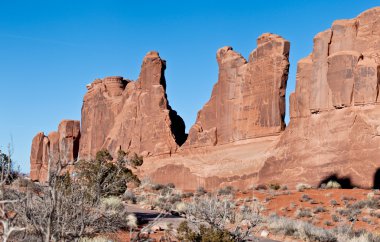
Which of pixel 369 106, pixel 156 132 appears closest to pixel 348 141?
pixel 369 106

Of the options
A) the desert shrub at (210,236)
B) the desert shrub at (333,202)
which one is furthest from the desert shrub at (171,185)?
the desert shrub at (210,236)

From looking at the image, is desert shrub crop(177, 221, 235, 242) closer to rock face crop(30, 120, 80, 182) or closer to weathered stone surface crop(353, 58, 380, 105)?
weathered stone surface crop(353, 58, 380, 105)

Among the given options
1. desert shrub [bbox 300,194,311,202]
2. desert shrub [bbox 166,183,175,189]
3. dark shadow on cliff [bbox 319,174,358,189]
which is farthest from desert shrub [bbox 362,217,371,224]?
desert shrub [bbox 166,183,175,189]

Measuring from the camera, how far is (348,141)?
36938 millimetres

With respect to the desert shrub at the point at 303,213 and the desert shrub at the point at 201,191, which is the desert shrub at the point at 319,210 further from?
the desert shrub at the point at 201,191

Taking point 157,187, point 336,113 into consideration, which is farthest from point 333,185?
point 157,187

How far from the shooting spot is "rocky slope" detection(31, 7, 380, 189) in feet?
121

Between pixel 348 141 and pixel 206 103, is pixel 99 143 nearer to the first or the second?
pixel 206 103

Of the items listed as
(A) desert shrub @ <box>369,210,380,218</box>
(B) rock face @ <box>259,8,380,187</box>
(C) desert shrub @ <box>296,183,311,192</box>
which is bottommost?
(A) desert shrub @ <box>369,210,380,218</box>

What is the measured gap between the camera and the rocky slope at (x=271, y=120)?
3690 cm

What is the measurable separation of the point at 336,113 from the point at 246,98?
34.2 feet

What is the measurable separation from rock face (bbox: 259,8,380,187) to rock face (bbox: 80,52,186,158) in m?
16.3

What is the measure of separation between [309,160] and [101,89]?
3491 cm

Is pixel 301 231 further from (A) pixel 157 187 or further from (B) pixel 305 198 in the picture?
(A) pixel 157 187
